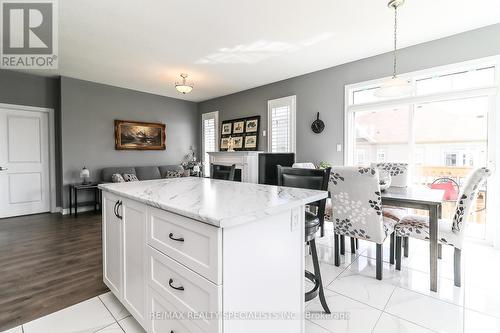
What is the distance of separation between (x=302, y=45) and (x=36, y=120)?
204 inches

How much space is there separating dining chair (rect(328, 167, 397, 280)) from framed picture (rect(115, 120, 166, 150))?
4993mm

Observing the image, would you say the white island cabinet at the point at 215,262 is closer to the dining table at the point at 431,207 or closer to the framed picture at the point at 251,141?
the dining table at the point at 431,207

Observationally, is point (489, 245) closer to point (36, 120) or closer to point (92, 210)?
point (92, 210)

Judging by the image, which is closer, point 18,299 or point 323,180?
point 323,180

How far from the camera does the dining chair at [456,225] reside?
1925 millimetres

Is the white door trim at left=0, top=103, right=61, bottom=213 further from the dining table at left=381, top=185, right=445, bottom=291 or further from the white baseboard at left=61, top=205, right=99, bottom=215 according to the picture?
the dining table at left=381, top=185, right=445, bottom=291

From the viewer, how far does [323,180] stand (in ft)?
5.51

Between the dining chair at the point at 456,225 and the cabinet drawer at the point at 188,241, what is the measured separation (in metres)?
2.03

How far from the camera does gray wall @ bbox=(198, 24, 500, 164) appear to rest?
3.13 meters

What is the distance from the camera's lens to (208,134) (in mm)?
6902

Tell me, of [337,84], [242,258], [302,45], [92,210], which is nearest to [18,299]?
[242,258]

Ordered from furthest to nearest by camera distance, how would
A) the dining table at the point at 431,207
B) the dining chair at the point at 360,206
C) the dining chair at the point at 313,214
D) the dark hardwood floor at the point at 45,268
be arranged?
the dining chair at the point at 360,206, the dining table at the point at 431,207, the dark hardwood floor at the point at 45,268, the dining chair at the point at 313,214

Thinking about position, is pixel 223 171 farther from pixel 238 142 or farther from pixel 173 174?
pixel 173 174

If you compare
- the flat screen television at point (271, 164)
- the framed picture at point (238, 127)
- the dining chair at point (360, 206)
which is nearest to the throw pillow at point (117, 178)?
the framed picture at point (238, 127)
